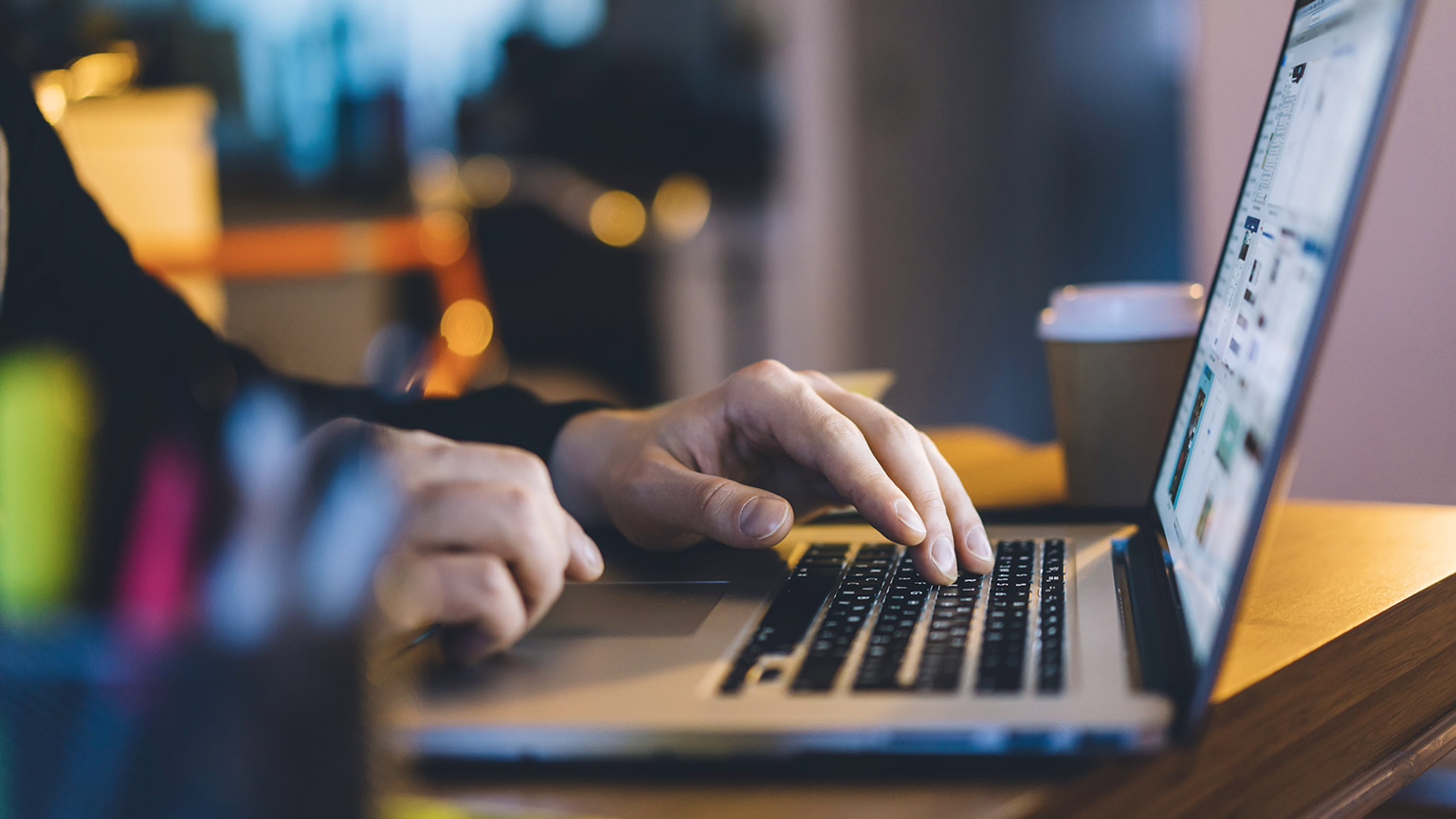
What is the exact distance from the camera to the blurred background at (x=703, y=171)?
3.44 meters

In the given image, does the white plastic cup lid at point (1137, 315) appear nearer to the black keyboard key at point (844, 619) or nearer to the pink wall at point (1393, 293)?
the black keyboard key at point (844, 619)

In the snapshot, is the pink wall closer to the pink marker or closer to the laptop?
the laptop

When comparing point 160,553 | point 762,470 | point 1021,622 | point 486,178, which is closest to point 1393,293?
point 762,470

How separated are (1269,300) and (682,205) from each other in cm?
346

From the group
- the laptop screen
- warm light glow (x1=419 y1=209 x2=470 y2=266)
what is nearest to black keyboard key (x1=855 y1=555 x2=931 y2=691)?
the laptop screen

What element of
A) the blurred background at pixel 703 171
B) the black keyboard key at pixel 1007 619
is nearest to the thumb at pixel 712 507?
the black keyboard key at pixel 1007 619

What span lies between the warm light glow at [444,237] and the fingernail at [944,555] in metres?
2.15

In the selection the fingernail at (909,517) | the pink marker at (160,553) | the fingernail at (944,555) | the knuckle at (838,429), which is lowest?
the fingernail at (944,555)

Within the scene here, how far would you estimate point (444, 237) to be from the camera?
9.23 feet

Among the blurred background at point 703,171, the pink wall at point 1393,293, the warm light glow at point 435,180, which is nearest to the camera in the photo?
the pink wall at point 1393,293

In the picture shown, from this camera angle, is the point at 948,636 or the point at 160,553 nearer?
the point at 160,553

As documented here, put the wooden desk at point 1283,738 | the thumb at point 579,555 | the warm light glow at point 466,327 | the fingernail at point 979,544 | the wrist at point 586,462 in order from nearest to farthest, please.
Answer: the wooden desk at point 1283,738 → the thumb at point 579,555 → the fingernail at point 979,544 → the wrist at point 586,462 → the warm light glow at point 466,327

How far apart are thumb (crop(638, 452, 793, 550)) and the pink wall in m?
0.72

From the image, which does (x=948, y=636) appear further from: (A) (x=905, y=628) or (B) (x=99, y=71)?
(B) (x=99, y=71)
